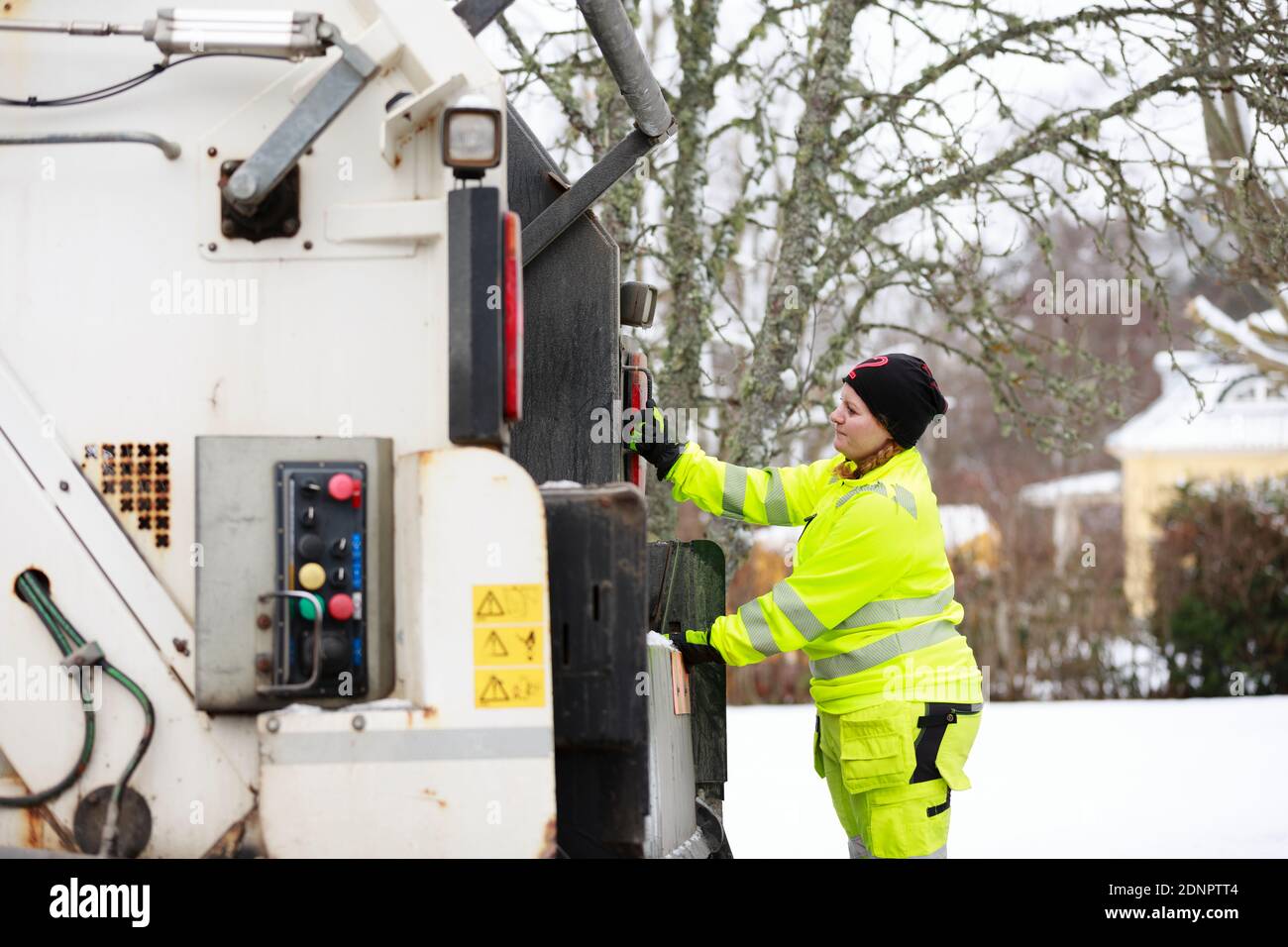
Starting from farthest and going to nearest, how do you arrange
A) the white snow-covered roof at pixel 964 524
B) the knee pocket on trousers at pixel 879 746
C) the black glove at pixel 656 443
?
the white snow-covered roof at pixel 964 524 < the black glove at pixel 656 443 < the knee pocket on trousers at pixel 879 746

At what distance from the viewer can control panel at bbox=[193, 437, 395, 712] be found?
2.35 m

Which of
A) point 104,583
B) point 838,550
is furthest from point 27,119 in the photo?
point 838,550

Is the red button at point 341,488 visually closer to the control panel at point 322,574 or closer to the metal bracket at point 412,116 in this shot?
the control panel at point 322,574

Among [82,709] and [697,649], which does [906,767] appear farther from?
[82,709]

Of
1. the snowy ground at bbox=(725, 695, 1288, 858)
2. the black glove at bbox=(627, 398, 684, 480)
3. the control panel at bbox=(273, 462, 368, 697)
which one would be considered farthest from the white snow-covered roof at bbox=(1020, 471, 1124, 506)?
the control panel at bbox=(273, 462, 368, 697)

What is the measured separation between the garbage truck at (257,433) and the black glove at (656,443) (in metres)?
0.98

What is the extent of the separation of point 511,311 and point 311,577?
581mm

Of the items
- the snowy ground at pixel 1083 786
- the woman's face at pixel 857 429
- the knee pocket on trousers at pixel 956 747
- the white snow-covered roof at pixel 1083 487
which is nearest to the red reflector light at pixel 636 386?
the woman's face at pixel 857 429

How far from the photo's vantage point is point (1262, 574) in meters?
10.3

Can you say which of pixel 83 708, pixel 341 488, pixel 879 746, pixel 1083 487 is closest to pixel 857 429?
pixel 879 746

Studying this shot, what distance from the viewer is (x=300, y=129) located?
2.36 meters

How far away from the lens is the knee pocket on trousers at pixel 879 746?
10.1 ft

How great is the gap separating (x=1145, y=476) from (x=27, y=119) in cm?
2355
